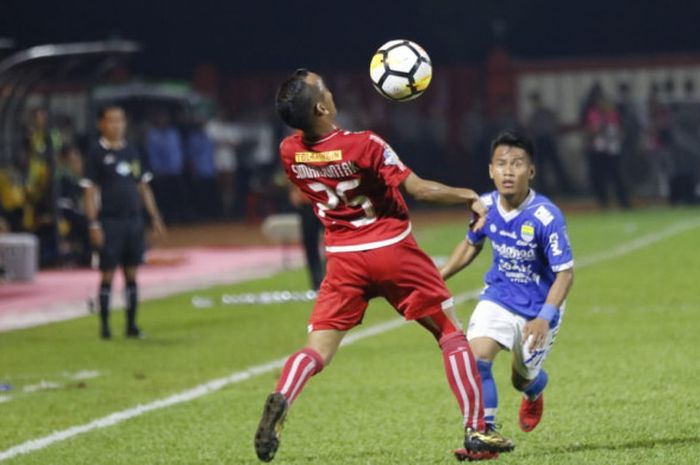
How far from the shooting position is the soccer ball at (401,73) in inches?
342

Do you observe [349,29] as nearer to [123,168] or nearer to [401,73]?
[123,168]

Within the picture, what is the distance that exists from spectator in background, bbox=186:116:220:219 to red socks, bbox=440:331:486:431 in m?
27.2

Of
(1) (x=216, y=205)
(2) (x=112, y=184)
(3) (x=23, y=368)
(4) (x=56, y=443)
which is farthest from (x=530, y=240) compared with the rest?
(1) (x=216, y=205)

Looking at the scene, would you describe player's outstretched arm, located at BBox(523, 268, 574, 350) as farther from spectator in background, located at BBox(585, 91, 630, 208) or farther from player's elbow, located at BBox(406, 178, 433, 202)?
spectator in background, located at BBox(585, 91, 630, 208)

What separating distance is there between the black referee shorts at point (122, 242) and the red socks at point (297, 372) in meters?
7.09

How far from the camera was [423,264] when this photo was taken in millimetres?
8414

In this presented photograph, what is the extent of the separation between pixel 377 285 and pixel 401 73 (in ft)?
3.59

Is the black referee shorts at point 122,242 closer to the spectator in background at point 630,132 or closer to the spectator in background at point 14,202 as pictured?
the spectator in background at point 14,202

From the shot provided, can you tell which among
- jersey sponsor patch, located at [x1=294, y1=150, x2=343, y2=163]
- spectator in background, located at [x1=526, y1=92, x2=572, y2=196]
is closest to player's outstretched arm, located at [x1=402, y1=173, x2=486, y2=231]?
jersey sponsor patch, located at [x1=294, y1=150, x2=343, y2=163]

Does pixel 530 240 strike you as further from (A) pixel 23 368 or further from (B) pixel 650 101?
(B) pixel 650 101

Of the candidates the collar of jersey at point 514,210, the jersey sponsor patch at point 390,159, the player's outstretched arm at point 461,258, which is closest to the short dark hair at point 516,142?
the collar of jersey at point 514,210

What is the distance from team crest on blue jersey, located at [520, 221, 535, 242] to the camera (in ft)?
29.3

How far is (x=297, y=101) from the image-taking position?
26.8ft

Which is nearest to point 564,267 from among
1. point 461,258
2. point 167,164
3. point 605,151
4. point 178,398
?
point 461,258
